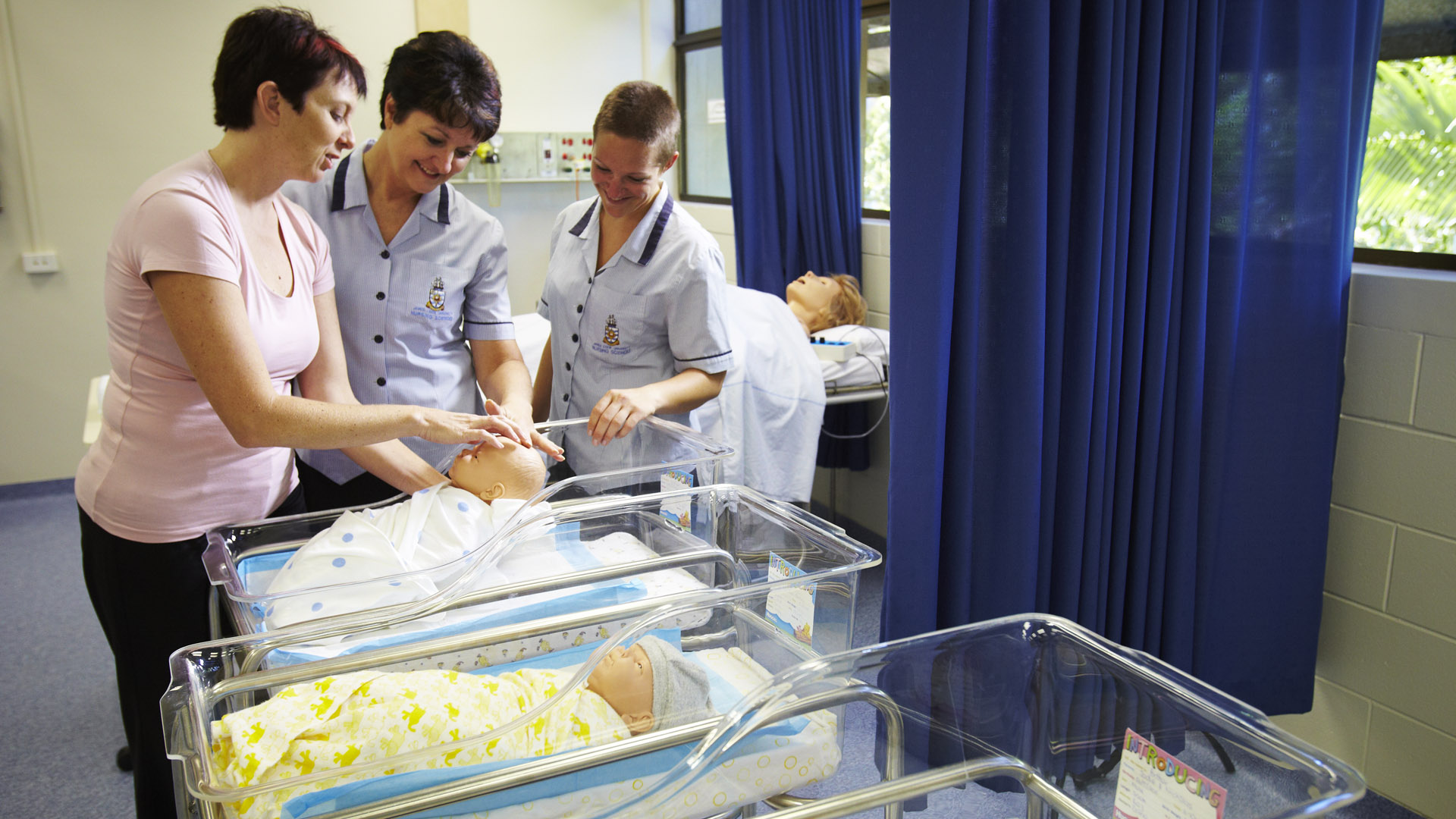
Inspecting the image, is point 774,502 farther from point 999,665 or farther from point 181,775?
point 181,775

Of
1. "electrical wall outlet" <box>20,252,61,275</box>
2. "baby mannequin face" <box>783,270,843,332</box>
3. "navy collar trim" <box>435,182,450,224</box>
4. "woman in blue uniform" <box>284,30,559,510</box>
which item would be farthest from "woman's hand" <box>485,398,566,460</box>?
"electrical wall outlet" <box>20,252,61,275</box>

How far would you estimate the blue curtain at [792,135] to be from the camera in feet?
11.6

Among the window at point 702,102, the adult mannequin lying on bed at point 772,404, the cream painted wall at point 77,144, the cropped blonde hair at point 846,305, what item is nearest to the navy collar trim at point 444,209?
the adult mannequin lying on bed at point 772,404

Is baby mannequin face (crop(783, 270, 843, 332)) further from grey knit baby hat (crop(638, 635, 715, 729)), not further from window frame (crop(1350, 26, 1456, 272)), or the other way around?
grey knit baby hat (crop(638, 635, 715, 729))

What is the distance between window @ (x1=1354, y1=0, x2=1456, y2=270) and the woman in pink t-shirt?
2.13m

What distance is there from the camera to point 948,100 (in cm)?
163

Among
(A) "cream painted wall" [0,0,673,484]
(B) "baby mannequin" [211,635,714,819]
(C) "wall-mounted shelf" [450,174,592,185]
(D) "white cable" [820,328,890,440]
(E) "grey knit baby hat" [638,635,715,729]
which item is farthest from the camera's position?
(C) "wall-mounted shelf" [450,174,592,185]

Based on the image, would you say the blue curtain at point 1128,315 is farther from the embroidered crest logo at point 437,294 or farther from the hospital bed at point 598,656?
the embroidered crest logo at point 437,294

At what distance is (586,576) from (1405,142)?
2152mm

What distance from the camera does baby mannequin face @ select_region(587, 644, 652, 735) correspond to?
1106 mm

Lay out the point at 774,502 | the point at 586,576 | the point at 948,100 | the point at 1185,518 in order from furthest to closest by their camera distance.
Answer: the point at 1185,518 < the point at 948,100 < the point at 774,502 < the point at 586,576

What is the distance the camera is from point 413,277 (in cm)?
180

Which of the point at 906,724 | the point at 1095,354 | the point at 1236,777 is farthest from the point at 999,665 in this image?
the point at 1095,354

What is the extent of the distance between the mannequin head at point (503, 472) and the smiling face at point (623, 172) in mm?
561
